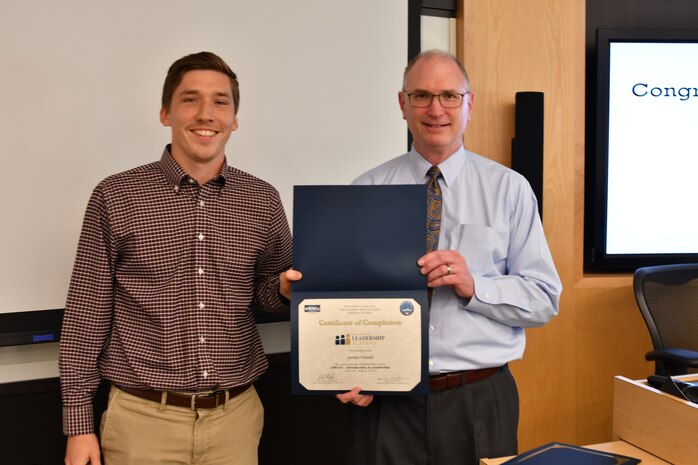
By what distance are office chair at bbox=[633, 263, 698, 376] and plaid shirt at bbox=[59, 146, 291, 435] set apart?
189 cm

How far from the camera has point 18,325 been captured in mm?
2189

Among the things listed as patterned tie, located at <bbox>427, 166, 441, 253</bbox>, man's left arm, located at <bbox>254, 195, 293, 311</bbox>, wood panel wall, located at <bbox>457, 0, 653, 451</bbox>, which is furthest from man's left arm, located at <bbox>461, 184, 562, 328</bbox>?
wood panel wall, located at <bbox>457, 0, 653, 451</bbox>

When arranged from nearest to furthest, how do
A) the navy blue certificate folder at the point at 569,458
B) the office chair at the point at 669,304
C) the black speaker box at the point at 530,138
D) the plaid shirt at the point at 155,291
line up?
1. the navy blue certificate folder at the point at 569,458
2. the plaid shirt at the point at 155,291
3. the office chair at the point at 669,304
4. the black speaker box at the point at 530,138

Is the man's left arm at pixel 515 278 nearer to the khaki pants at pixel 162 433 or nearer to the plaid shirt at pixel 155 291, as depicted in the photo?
the plaid shirt at pixel 155 291

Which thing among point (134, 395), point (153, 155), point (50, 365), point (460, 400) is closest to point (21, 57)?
point (153, 155)

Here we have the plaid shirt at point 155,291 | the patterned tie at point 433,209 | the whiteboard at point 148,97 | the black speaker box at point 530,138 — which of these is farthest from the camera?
the black speaker box at point 530,138

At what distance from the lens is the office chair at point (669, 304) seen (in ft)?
9.27

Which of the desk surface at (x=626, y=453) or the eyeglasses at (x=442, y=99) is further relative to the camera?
the eyeglasses at (x=442, y=99)

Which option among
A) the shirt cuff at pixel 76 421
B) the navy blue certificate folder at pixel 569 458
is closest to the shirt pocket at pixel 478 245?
the navy blue certificate folder at pixel 569 458

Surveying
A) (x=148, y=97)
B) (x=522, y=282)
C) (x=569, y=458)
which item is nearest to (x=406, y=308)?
(x=522, y=282)

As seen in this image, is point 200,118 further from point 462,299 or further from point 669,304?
point 669,304

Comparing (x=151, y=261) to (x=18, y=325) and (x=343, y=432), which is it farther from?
(x=343, y=432)

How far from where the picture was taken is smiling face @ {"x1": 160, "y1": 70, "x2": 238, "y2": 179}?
1.80 meters

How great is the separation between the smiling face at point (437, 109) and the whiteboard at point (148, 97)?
32.4 inches
